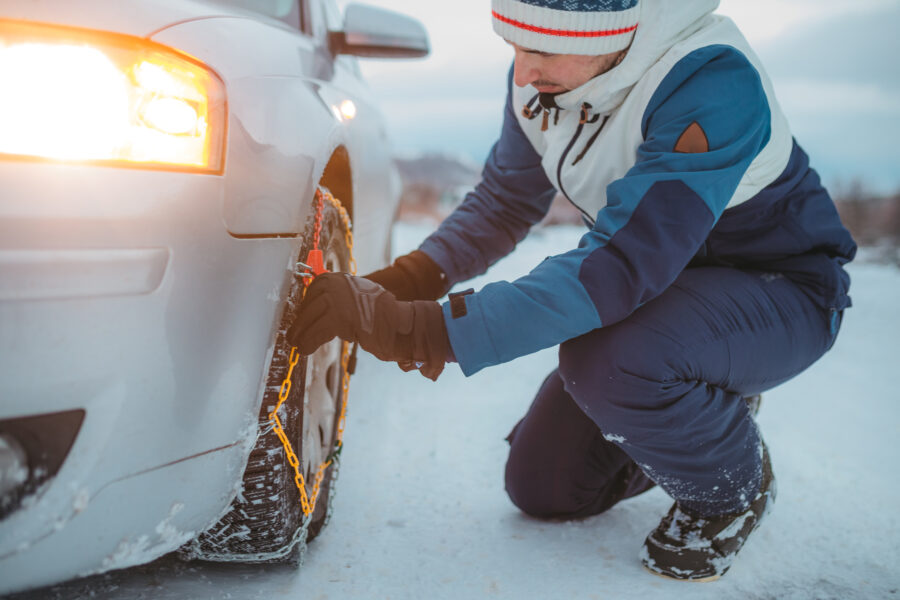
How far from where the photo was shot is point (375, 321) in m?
1.23

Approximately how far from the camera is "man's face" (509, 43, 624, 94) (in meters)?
1.35

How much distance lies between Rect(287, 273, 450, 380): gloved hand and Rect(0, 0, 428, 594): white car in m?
0.05

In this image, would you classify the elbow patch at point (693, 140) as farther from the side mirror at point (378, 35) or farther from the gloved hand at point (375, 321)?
the side mirror at point (378, 35)

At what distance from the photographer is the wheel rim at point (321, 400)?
1.36m

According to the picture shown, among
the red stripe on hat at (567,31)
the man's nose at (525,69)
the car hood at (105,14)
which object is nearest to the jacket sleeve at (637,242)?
the red stripe on hat at (567,31)

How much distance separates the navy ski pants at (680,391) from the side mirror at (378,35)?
45.0 inches

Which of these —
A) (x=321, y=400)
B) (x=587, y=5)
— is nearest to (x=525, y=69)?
(x=587, y=5)

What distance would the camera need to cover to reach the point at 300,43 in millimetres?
1542

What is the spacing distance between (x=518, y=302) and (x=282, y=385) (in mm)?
456

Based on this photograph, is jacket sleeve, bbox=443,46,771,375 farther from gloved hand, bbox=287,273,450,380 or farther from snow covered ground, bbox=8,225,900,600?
snow covered ground, bbox=8,225,900,600

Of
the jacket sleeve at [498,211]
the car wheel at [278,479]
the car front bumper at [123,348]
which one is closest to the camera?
the car front bumper at [123,348]

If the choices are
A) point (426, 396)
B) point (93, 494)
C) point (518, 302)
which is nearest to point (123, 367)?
point (93, 494)

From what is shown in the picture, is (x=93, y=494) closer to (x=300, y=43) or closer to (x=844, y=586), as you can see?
(x=300, y=43)

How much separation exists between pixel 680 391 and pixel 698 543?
0.37 m
